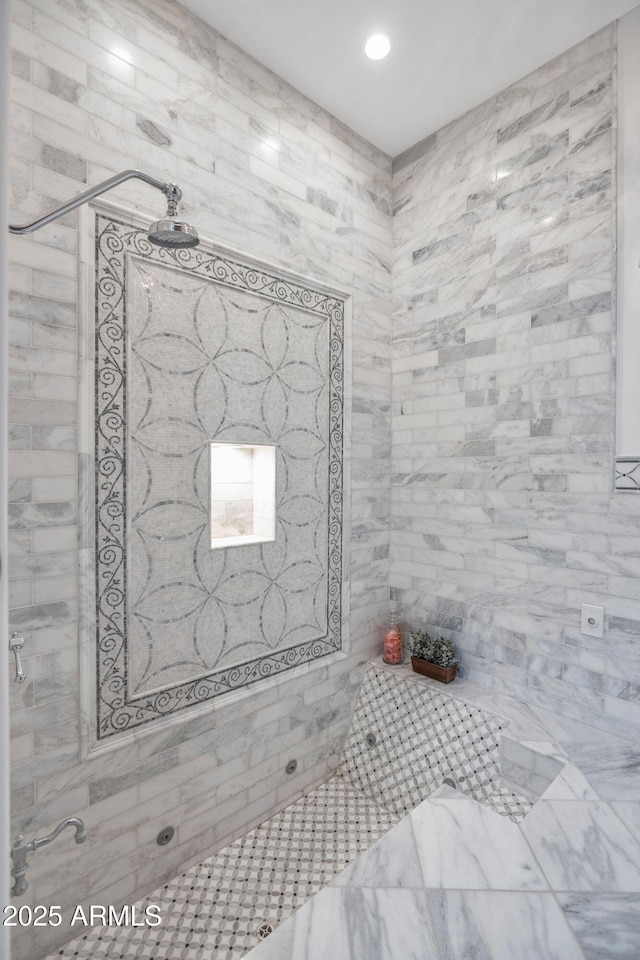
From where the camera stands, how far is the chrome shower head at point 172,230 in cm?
129

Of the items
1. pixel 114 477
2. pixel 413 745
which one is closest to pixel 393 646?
pixel 413 745

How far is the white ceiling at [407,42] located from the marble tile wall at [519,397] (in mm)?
118

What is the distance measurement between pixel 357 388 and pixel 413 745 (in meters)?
1.75

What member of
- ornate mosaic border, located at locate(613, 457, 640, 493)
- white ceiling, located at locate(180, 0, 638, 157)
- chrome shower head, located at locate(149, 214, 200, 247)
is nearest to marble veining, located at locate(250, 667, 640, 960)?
ornate mosaic border, located at locate(613, 457, 640, 493)

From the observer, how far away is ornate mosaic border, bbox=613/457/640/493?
71.3 inches

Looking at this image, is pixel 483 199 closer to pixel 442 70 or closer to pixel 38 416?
pixel 442 70

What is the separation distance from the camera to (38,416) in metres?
1.46

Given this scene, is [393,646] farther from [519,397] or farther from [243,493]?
[519,397]

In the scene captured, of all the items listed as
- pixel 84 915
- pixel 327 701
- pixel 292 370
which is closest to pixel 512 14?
pixel 292 370

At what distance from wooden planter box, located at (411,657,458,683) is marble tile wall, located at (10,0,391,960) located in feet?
1.27

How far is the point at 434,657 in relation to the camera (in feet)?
7.66

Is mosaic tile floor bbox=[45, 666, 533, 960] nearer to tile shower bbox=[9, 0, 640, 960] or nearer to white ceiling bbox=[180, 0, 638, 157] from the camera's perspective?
tile shower bbox=[9, 0, 640, 960]

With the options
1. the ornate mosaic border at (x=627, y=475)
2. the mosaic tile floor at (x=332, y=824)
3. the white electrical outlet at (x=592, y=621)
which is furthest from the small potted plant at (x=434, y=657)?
the ornate mosaic border at (x=627, y=475)

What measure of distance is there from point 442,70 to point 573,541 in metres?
2.13
